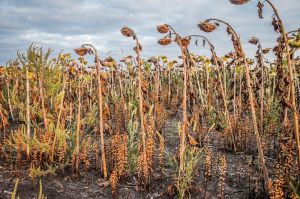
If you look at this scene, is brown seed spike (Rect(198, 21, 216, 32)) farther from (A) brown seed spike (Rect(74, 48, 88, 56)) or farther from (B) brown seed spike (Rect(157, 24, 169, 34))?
(A) brown seed spike (Rect(74, 48, 88, 56))

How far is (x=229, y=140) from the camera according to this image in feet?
17.4

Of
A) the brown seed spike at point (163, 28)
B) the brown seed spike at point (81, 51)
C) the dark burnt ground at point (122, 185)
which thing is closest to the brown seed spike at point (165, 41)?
the brown seed spike at point (163, 28)

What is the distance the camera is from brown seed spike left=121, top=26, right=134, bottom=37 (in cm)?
358

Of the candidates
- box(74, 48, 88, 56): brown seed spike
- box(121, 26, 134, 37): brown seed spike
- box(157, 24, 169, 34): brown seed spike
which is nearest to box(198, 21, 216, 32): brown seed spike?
box(157, 24, 169, 34): brown seed spike

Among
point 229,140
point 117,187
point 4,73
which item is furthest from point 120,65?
point 117,187

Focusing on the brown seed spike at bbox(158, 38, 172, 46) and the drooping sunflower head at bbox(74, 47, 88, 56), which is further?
the drooping sunflower head at bbox(74, 47, 88, 56)

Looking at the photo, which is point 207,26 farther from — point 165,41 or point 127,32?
point 127,32

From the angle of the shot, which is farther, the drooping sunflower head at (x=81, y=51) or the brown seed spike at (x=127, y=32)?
the drooping sunflower head at (x=81, y=51)

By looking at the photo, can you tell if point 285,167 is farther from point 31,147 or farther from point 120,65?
point 120,65

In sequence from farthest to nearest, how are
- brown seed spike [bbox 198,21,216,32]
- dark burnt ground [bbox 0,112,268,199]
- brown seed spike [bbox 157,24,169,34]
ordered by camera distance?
dark burnt ground [bbox 0,112,268,199] < brown seed spike [bbox 157,24,169,34] < brown seed spike [bbox 198,21,216,32]

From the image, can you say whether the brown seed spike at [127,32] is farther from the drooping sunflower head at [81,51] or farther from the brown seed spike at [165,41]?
the drooping sunflower head at [81,51]

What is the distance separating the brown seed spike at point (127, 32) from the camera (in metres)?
3.58

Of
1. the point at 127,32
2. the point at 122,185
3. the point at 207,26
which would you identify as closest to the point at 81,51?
the point at 127,32

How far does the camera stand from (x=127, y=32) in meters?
3.60
